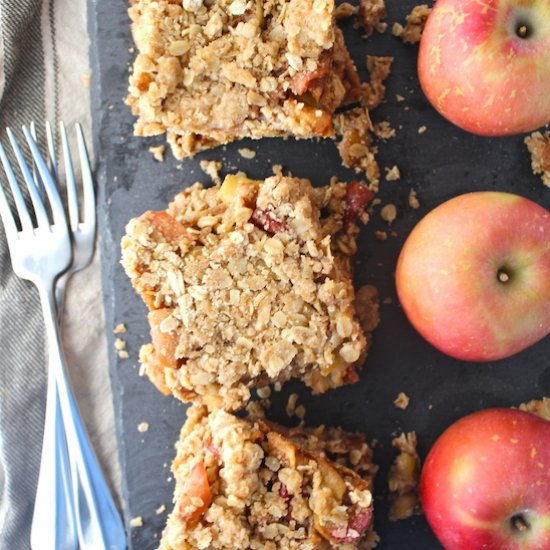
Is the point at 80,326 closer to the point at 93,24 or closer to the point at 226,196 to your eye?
the point at 226,196

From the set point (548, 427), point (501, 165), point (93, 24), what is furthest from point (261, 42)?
point (548, 427)

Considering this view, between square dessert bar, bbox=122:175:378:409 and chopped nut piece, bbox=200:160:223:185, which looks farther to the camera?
chopped nut piece, bbox=200:160:223:185

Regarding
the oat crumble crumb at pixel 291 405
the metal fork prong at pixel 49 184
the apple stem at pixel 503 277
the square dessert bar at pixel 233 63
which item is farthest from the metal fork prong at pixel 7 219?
the apple stem at pixel 503 277

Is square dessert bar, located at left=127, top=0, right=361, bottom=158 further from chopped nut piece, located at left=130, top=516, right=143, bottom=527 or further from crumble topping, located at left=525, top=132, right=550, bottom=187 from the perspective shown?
chopped nut piece, located at left=130, top=516, right=143, bottom=527

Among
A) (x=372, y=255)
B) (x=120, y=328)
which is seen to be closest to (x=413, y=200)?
(x=372, y=255)

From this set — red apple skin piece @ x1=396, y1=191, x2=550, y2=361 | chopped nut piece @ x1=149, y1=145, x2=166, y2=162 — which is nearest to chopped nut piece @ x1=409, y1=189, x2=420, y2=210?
red apple skin piece @ x1=396, y1=191, x2=550, y2=361

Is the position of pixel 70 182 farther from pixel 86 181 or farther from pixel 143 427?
pixel 143 427

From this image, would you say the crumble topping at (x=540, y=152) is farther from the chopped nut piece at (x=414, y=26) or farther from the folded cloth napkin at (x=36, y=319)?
the folded cloth napkin at (x=36, y=319)
